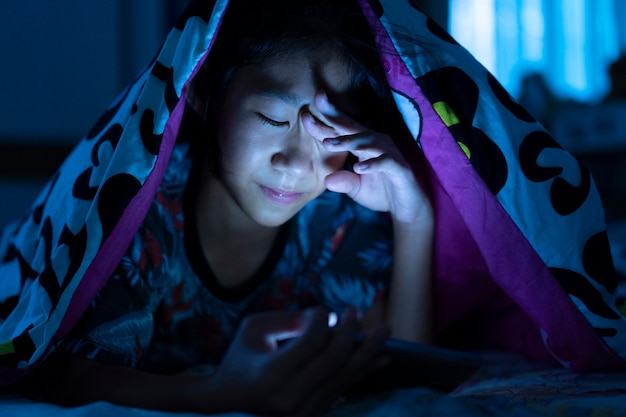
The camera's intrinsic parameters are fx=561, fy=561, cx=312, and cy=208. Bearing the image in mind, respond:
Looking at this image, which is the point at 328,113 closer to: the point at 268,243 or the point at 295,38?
the point at 295,38

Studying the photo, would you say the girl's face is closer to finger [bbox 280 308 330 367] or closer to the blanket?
the blanket

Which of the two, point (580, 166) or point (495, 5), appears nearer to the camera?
point (580, 166)

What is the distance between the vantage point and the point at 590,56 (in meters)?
2.86

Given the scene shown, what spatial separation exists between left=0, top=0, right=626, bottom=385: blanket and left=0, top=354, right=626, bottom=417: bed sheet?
0.05m

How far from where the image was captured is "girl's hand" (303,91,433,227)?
704 millimetres

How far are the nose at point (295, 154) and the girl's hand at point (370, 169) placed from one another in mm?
18

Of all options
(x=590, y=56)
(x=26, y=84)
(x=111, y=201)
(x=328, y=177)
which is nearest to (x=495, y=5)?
(x=590, y=56)

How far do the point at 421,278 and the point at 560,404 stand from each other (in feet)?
1.12

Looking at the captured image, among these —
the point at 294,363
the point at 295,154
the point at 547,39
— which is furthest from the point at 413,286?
the point at 547,39

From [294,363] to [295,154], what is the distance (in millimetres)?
307

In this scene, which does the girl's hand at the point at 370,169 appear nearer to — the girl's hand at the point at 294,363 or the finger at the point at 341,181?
the finger at the point at 341,181

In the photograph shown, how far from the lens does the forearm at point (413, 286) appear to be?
846mm

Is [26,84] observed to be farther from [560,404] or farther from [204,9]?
[560,404]

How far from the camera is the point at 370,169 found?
726 mm
